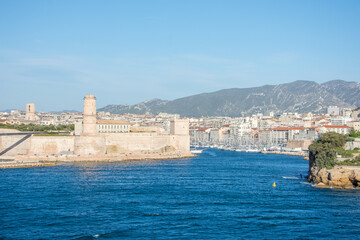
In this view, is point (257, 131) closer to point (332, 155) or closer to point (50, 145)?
point (50, 145)

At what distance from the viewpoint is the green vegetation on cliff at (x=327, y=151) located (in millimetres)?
26531

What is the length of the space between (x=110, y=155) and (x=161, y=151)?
858cm

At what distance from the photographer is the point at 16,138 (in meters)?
44.7

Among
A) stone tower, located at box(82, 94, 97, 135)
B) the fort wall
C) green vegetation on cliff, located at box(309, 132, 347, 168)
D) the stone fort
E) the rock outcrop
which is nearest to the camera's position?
the rock outcrop

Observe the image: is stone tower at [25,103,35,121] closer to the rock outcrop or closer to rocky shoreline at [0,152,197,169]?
rocky shoreline at [0,152,197,169]

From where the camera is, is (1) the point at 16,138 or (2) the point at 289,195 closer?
(2) the point at 289,195

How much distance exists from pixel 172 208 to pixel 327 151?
11622 millimetres

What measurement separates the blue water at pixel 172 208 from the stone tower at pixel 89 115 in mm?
14629

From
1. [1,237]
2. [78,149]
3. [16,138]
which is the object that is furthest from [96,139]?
[1,237]

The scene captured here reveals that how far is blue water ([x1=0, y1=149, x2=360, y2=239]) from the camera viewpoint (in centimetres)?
1627

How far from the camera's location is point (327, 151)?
27828 mm

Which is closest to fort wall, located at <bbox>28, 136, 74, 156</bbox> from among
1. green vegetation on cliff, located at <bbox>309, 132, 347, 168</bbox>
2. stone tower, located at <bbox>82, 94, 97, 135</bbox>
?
stone tower, located at <bbox>82, 94, 97, 135</bbox>

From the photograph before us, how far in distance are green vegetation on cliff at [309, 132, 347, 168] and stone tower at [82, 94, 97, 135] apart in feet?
68.3

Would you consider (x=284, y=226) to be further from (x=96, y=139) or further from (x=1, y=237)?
(x=96, y=139)
